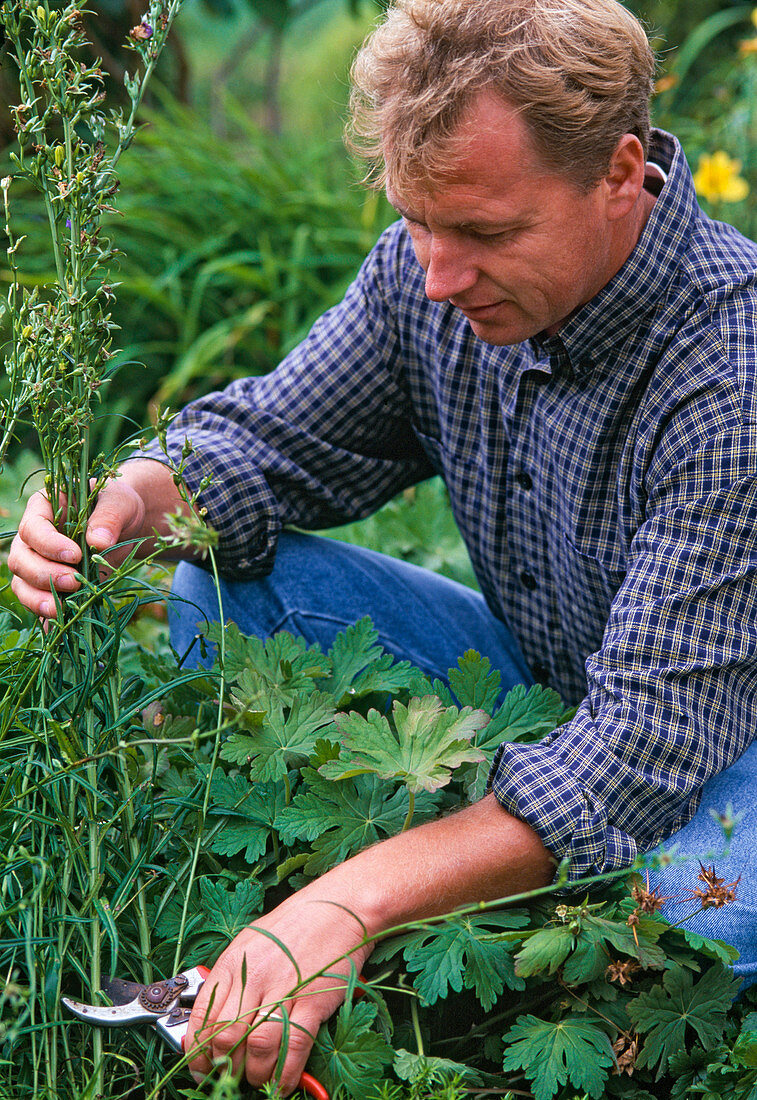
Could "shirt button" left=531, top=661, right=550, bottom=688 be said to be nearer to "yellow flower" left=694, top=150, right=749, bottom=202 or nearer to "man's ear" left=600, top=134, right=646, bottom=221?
"man's ear" left=600, top=134, right=646, bottom=221

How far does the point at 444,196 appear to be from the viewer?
1.47 metres

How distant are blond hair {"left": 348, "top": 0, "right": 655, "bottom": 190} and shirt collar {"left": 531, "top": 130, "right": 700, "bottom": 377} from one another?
0.15m

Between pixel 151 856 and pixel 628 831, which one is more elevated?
pixel 151 856

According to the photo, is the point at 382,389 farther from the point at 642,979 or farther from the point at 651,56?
the point at 642,979

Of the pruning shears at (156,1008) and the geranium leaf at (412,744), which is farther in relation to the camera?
the geranium leaf at (412,744)

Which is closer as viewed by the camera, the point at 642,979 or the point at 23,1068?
the point at 23,1068

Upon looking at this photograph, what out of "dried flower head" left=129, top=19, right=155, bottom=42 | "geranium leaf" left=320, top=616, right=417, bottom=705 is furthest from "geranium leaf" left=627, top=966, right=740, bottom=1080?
"dried flower head" left=129, top=19, right=155, bottom=42

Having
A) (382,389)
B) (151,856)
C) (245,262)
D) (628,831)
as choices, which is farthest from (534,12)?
(245,262)

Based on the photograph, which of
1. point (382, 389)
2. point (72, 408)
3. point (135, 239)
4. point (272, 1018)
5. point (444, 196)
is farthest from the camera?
point (135, 239)

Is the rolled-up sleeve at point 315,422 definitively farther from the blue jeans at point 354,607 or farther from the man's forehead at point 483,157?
the man's forehead at point 483,157

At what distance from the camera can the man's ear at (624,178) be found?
1.56 metres

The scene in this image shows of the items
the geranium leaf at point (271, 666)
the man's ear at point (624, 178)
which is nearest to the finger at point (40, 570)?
the geranium leaf at point (271, 666)

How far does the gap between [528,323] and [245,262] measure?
2.74 metres

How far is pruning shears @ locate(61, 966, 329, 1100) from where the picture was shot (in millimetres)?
1132
